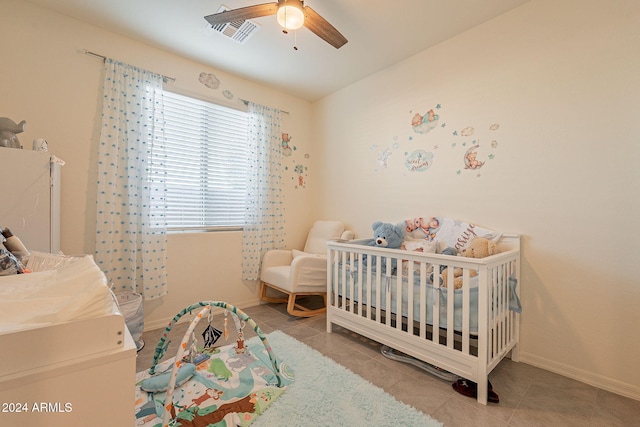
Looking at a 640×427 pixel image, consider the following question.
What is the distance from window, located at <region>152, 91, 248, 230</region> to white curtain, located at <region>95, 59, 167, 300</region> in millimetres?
134

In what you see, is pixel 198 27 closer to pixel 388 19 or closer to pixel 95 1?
pixel 95 1

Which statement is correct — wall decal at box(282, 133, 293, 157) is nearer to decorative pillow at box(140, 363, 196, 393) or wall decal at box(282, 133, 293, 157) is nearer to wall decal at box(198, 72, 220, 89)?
wall decal at box(198, 72, 220, 89)

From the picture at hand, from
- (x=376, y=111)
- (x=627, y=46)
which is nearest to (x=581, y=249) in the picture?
(x=627, y=46)

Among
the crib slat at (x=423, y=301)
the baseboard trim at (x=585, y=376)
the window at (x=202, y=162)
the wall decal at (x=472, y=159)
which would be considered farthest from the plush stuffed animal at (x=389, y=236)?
the window at (x=202, y=162)

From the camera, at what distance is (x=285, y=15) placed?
62.7 inches

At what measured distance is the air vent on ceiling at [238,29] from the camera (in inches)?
81.5

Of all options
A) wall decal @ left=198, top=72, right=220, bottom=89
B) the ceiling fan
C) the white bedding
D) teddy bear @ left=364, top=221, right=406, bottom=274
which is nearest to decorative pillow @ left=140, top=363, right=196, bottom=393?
the white bedding

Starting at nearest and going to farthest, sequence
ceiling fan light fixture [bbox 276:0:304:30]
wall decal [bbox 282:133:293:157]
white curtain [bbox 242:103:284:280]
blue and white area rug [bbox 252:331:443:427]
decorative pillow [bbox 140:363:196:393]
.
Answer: blue and white area rug [bbox 252:331:443:427] < decorative pillow [bbox 140:363:196:393] < ceiling fan light fixture [bbox 276:0:304:30] < white curtain [bbox 242:103:284:280] < wall decal [bbox 282:133:293:157]

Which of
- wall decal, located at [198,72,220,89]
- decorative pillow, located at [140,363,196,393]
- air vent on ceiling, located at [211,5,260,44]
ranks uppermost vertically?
air vent on ceiling, located at [211,5,260,44]

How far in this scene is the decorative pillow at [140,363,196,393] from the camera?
1.42 m

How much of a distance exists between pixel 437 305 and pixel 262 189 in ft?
7.10

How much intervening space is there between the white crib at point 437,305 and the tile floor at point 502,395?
11cm

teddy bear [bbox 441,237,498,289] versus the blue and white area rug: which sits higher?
teddy bear [bbox 441,237,498,289]

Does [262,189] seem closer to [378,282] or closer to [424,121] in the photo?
[378,282]
